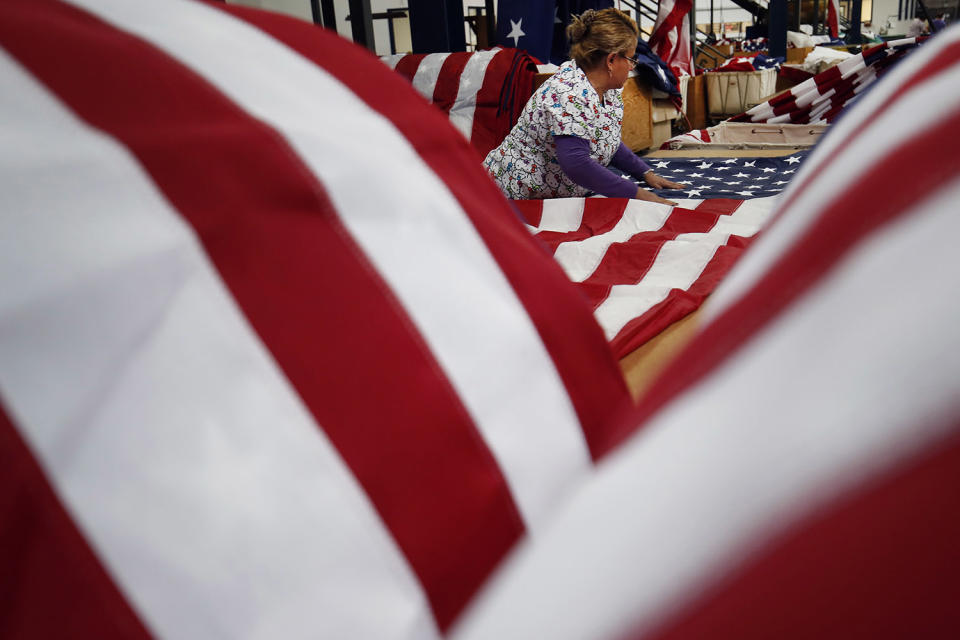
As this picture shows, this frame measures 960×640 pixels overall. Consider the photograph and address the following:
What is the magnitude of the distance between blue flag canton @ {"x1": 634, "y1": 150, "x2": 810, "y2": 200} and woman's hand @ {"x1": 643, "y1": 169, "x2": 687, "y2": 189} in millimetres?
35

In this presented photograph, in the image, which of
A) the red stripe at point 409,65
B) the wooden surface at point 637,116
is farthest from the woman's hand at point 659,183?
the wooden surface at point 637,116

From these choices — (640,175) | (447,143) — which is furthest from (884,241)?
(640,175)

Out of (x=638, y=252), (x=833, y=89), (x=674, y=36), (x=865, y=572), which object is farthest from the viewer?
(x=674, y=36)

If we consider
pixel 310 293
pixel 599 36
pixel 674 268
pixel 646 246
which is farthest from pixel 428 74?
pixel 310 293

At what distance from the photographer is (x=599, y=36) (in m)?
2.61

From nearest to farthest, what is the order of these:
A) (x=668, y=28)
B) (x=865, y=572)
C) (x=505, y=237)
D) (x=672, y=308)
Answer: (x=865, y=572), (x=505, y=237), (x=672, y=308), (x=668, y=28)

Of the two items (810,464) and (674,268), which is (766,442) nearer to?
(810,464)

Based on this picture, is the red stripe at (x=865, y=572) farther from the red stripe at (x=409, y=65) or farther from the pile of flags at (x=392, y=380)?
the red stripe at (x=409, y=65)

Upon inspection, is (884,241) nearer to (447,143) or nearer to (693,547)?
(693,547)

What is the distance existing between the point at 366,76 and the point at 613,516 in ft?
1.44

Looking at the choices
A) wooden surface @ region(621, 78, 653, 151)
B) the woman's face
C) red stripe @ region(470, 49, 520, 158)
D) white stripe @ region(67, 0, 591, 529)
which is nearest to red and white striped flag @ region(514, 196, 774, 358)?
the woman's face

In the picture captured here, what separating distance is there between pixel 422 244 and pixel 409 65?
2919mm

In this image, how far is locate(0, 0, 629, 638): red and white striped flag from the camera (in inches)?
14.0

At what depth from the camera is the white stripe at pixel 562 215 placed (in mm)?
2203
